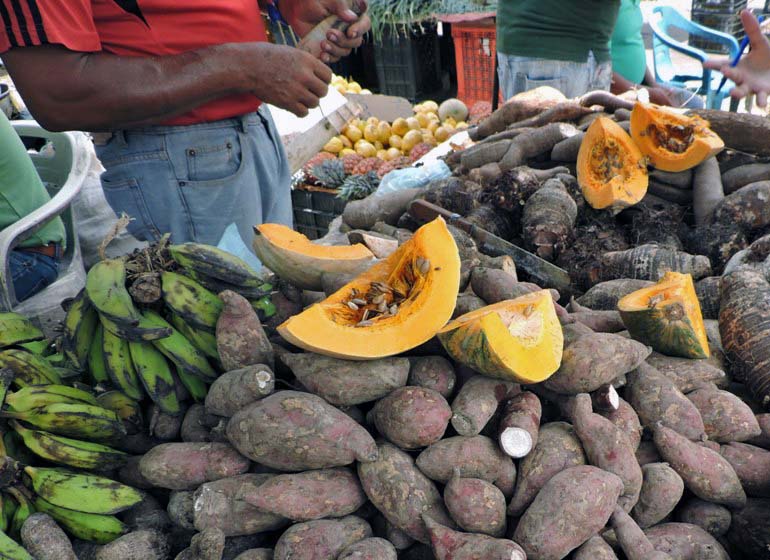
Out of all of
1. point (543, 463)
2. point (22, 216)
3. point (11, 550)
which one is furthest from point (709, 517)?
point (22, 216)

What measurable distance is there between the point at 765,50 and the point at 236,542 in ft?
14.8

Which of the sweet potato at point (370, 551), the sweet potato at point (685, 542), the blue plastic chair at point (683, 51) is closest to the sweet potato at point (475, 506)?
the sweet potato at point (370, 551)

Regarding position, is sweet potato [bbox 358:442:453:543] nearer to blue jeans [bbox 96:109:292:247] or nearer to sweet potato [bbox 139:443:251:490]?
sweet potato [bbox 139:443:251:490]

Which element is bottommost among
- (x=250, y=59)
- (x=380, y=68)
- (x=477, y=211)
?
(x=380, y=68)

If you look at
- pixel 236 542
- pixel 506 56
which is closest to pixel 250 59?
pixel 236 542

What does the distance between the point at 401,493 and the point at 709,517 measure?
0.77m

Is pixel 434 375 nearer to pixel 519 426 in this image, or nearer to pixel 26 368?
pixel 519 426

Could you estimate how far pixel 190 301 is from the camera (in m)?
1.61

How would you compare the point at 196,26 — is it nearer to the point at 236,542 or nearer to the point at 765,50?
the point at 236,542

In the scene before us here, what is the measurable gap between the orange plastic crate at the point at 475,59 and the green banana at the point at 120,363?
6527 mm

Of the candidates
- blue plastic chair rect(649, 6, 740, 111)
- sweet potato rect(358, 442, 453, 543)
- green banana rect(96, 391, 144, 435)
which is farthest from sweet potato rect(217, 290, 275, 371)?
blue plastic chair rect(649, 6, 740, 111)

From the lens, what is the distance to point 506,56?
188 inches

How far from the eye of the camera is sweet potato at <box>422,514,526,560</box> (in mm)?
1214

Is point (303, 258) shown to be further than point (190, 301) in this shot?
Yes
